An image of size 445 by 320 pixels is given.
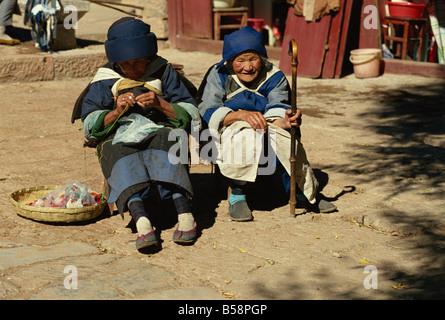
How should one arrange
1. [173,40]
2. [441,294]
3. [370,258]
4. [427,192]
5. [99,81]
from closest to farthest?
[441,294] → [370,258] → [99,81] → [427,192] → [173,40]

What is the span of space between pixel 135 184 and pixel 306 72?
6.64 m

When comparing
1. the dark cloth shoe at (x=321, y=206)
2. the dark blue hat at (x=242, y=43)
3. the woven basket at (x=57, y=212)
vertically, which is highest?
the dark blue hat at (x=242, y=43)

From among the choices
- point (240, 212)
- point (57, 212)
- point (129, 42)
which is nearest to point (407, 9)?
point (240, 212)

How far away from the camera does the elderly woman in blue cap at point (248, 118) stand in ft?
15.8

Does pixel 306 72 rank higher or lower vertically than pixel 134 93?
lower

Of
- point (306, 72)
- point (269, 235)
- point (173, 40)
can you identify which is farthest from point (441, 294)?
point (173, 40)

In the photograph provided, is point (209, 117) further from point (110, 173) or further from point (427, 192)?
point (427, 192)

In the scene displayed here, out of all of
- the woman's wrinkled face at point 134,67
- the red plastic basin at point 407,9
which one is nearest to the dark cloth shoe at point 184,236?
the woman's wrinkled face at point 134,67

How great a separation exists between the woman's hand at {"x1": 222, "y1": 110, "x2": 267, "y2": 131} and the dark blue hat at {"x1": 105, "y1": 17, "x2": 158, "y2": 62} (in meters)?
0.72

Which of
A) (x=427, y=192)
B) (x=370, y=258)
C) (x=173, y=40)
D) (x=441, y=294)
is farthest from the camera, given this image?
(x=173, y=40)

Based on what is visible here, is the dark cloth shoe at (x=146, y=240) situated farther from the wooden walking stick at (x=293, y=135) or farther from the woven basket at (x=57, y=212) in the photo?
the wooden walking stick at (x=293, y=135)

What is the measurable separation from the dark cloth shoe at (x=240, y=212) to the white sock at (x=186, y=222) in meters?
0.44

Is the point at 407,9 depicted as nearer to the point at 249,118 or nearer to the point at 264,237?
A: the point at 249,118

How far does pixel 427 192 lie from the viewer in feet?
17.5
